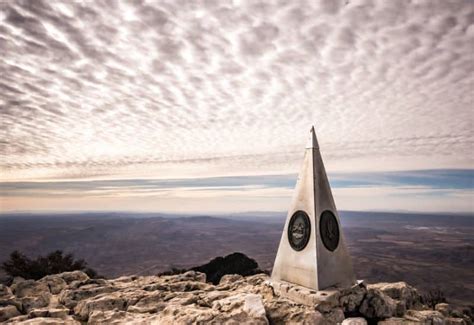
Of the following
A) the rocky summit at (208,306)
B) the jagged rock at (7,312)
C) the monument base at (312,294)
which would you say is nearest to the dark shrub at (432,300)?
the rocky summit at (208,306)

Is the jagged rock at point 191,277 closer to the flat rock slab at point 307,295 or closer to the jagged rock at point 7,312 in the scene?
the flat rock slab at point 307,295

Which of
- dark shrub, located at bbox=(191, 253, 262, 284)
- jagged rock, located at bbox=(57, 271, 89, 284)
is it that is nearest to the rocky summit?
jagged rock, located at bbox=(57, 271, 89, 284)

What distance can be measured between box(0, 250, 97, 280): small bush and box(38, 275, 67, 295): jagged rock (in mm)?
6052

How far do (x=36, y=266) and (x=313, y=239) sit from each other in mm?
18648

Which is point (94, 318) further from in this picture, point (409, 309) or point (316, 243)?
point (409, 309)

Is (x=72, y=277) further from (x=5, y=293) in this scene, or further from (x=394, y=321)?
(x=394, y=321)

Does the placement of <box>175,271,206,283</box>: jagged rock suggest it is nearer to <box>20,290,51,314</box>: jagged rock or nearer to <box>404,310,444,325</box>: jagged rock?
<box>20,290,51,314</box>: jagged rock

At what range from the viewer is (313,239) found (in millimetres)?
10273

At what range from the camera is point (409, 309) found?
1109 centimetres

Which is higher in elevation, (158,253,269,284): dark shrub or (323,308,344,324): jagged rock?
(323,308,344,324): jagged rock

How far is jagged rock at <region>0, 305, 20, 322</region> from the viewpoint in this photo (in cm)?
919

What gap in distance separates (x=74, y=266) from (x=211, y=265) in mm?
9905

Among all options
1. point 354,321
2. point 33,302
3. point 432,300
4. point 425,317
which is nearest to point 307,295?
point 354,321

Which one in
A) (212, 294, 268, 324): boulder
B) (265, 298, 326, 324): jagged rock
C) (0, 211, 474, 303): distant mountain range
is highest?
(212, 294, 268, 324): boulder
